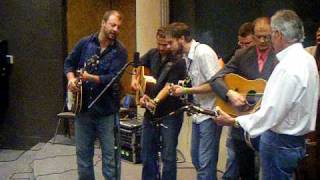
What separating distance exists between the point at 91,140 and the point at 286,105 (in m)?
1.91

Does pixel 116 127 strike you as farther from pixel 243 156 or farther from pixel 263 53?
pixel 263 53

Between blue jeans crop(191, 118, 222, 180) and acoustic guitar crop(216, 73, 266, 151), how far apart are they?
22 centimetres

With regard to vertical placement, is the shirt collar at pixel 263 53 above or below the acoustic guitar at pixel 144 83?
above

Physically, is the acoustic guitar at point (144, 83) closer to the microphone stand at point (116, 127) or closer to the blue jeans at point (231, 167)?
the microphone stand at point (116, 127)

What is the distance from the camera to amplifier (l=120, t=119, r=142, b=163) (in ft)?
20.2

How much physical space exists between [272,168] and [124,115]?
3.27 metres

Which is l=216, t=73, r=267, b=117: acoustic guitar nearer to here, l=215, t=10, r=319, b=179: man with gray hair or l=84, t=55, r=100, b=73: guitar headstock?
l=215, t=10, r=319, b=179: man with gray hair

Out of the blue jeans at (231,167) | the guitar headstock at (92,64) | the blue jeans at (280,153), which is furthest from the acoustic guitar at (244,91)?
the guitar headstock at (92,64)

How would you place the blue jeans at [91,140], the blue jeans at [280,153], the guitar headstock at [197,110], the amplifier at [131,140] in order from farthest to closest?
the amplifier at [131,140] < the blue jeans at [91,140] < the guitar headstock at [197,110] < the blue jeans at [280,153]

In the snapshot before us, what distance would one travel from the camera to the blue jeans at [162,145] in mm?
4637

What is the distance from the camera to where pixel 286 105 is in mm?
3367

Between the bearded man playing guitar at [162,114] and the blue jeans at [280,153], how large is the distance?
3.79 ft

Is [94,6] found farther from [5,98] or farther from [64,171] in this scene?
[64,171]

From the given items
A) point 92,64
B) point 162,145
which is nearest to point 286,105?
point 162,145
